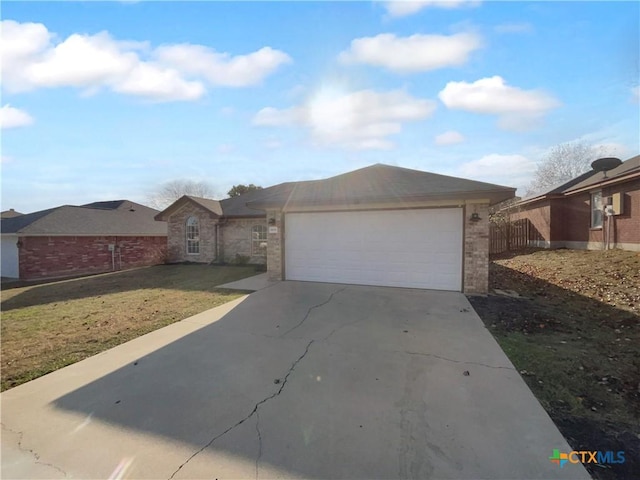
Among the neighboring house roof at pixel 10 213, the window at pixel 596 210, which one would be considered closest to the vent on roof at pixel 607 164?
the window at pixel 596 210

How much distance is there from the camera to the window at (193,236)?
16.7 meters

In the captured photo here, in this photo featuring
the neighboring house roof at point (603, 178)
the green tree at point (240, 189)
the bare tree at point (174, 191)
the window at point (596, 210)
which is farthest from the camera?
the bare tree at point (174, 191)

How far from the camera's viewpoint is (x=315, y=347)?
457 cm

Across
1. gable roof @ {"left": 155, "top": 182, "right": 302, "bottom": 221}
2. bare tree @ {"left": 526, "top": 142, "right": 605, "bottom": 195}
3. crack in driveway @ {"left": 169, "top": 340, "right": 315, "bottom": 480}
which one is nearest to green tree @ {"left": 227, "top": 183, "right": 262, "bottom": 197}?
gable roof @ {"left": 155, "top": 182, "right": 302, "bottom": 221}

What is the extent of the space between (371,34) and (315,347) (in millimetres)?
7608

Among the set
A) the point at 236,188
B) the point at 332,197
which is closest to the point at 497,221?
the point at 332,197

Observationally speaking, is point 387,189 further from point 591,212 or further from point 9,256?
point 9,256

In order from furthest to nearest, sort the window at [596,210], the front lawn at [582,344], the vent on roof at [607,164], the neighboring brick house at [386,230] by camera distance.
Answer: the vent on roof at [607,164] → the window at [596,210] → the neighboring brick house at [386,230] → the front lawn at [582,344]

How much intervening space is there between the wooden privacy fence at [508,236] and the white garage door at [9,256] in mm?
24856

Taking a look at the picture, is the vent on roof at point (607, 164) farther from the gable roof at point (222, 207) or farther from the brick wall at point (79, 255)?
the brick wall at point (79, 255)

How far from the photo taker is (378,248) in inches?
358

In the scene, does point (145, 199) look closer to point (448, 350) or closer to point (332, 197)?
point (332, 197)

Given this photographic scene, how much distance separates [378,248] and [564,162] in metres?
34.6

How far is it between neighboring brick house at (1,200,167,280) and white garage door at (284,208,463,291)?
11.9 m
